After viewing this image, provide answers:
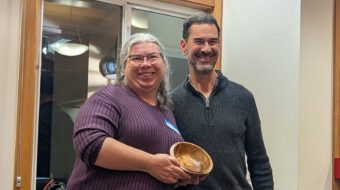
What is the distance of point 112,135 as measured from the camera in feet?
3.60

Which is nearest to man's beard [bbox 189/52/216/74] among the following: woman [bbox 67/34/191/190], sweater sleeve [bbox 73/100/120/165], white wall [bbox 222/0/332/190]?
woman [bbox 67/34/191/190]

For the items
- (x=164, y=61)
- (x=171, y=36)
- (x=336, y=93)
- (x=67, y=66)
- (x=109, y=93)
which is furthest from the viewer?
(x=171, y=36)

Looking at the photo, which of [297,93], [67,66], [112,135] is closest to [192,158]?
[112,135]

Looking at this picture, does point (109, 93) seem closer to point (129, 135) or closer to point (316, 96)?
point (129, 135)

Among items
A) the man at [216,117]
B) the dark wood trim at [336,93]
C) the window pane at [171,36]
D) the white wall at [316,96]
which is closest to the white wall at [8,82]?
the window pane at [171,36]

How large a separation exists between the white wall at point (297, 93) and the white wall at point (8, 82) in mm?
1577

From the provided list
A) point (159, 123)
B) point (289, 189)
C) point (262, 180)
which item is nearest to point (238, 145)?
point (262, 180)

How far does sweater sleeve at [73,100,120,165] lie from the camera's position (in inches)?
41.4

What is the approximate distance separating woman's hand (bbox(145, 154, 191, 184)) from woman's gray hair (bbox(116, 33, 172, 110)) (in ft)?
0.98

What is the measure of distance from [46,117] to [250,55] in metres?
1.46

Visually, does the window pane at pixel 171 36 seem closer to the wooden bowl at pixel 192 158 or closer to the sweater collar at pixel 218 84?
the sweater collar at pixel 218 84

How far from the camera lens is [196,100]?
151 cm

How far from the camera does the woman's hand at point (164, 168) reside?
1.10m

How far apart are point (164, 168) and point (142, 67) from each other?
358mm
